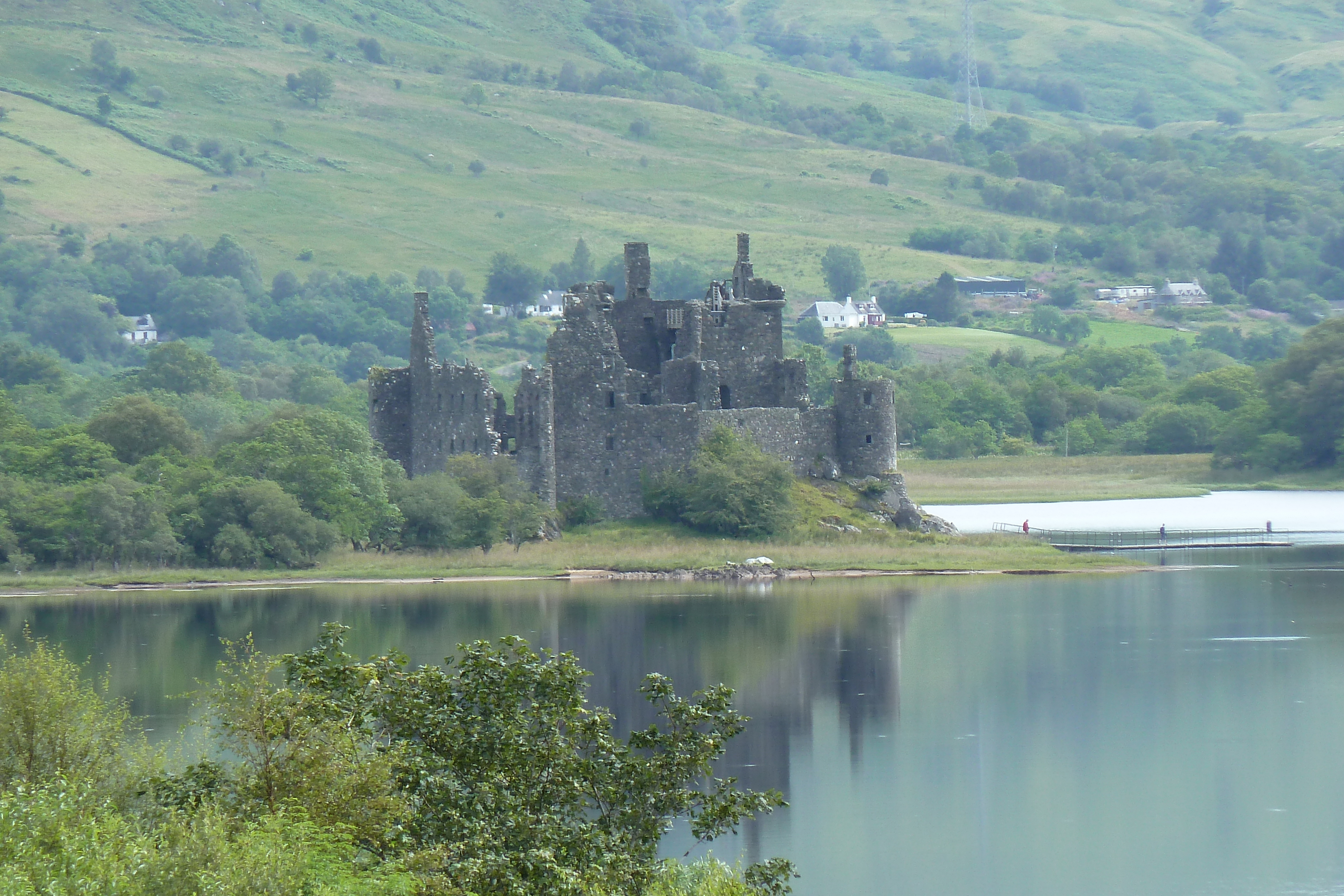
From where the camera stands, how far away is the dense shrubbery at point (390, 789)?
19688 millimetres

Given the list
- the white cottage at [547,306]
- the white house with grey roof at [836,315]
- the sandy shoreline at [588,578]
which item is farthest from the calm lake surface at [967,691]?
the white cottage at [547,306]

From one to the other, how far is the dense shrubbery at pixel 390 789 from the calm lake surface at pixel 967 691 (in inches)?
257

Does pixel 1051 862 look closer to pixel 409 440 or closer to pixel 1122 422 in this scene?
pixel 409 440

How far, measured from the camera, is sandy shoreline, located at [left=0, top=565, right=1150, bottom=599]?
57.1 m

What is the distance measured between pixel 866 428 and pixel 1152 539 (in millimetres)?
10978

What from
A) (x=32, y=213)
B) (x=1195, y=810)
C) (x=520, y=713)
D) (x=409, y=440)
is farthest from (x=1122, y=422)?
(x=32, y=213)

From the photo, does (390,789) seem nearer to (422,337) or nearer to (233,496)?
(233,496)

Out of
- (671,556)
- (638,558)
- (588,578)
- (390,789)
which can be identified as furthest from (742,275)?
(390,789)

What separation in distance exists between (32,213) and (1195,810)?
538ft

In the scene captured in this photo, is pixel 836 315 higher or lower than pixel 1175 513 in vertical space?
higher

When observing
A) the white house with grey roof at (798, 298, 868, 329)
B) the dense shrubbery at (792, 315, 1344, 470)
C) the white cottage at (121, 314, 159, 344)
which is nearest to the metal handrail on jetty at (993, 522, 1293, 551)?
the dense shrubbery at (792, 315, 1344, 470)

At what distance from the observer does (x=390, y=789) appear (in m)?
21.1

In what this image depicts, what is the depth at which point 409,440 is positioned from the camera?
69.1 meters

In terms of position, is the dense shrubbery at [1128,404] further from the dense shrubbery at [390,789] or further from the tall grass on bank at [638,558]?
the dense shrubbery at [390,789]
